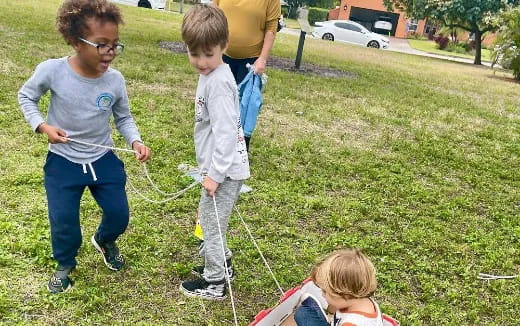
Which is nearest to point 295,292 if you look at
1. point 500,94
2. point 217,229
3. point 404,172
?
point 217,229

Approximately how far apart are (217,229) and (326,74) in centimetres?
873

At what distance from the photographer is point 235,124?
239 cm

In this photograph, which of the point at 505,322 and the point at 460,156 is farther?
the point at 460,156

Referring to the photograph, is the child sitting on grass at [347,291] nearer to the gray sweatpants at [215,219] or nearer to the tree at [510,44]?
the gray sweatpants at [215,219]

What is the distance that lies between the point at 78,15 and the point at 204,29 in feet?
1.79

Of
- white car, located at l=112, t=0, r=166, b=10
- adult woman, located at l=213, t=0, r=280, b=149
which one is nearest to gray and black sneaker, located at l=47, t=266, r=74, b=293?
adult woman, located at l=213, t=0, r=280, b=149

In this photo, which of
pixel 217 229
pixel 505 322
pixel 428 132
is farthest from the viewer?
pixel 428 132

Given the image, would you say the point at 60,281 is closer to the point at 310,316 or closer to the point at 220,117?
the point at 220,117

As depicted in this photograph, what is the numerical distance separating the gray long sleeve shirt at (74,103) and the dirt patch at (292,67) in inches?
330

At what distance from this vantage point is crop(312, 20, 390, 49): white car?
2733 centimetres

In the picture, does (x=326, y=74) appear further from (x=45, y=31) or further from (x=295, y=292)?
(x=295, y=292)

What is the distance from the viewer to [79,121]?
238cm

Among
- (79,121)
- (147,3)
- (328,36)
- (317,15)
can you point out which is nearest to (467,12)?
(328,36)

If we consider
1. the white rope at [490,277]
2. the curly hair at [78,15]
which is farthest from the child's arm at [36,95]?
the white rope at [490,277]
